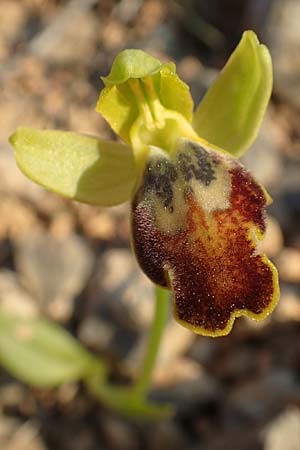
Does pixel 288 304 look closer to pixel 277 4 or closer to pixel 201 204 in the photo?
pixel 201 204

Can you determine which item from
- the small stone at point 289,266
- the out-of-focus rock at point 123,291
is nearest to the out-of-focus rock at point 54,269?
the out-of-focus rock at point 123,291

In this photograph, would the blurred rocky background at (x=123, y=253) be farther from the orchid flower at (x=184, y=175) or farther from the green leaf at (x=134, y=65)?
the green leaf at (x=134, y=65)

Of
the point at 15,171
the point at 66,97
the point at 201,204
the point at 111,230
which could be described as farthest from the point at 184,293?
the point at 66,97

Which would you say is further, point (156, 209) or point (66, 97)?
point (66, 97)

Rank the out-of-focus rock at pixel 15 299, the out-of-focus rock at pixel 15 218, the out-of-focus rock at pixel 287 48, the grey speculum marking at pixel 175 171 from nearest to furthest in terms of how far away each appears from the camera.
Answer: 1. the grey speculum marking at pixel 175 171
2. the out-of-focus rock at pixel 15 299
3. the out-of-focus rock at pixel 15 218
4. the out-of-focus rock at pixel 287 48

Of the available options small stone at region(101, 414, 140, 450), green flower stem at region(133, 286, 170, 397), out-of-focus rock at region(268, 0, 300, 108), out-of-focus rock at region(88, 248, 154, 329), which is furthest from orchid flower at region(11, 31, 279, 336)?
out-of-focus rock at region(268, 0, 300, 108)

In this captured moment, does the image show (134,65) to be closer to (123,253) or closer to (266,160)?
(123,253)
